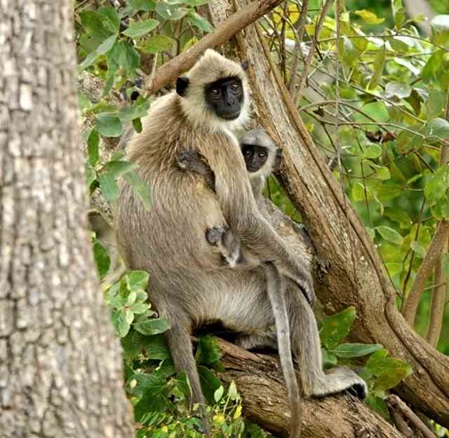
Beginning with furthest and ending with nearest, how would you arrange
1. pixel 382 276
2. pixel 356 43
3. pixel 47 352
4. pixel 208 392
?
pixel 356 43, pixel 382 276, pixel 208 392, pixel 47 352

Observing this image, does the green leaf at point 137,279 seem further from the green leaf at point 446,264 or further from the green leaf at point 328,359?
the green leaf at point 446,264

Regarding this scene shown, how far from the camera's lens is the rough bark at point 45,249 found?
2.34 metres

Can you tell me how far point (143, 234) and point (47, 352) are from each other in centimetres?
191

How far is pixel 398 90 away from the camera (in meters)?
5.21

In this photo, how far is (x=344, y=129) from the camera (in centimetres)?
564

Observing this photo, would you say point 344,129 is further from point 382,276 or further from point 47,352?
point 47,352

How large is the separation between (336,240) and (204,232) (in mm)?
594

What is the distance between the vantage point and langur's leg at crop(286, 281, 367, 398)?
4352 mm

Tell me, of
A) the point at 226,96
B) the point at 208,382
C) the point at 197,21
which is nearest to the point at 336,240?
the point at 226,96

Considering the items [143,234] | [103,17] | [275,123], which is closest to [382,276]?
[275,123]

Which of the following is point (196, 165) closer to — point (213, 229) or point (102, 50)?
point (213, 229)

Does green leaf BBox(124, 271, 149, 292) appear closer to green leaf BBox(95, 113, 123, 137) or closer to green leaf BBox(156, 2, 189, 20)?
green leaf BBox(95, 113, 123, 137)

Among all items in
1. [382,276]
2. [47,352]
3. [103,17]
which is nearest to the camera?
[47,352]

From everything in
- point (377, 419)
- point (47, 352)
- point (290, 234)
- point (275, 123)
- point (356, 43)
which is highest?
point (356, 43)
